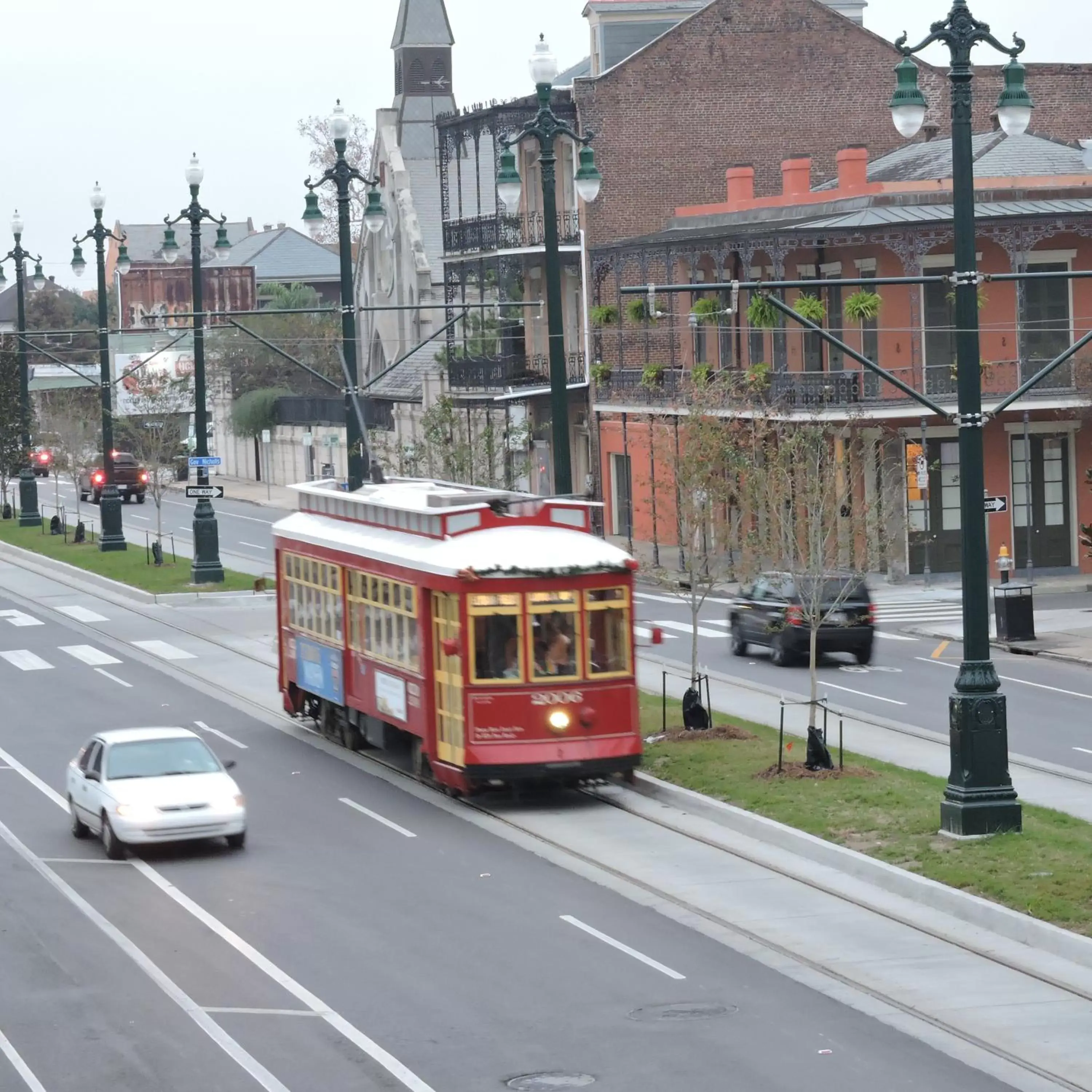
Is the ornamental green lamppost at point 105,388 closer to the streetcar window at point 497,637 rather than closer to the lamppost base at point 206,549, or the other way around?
the lamppost base at point 206,549

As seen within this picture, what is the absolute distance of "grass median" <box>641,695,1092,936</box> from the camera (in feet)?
55.8

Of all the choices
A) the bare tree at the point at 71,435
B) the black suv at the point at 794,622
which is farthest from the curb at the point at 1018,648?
the bare tree at the point at 71,435

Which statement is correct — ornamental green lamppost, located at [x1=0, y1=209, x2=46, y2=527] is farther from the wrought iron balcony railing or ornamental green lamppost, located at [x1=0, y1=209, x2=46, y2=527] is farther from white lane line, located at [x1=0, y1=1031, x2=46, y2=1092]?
white lane line, located at [x1=0, y1=1031, x2=46, y2=1092]

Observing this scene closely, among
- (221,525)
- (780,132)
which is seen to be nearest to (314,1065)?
(780,132)

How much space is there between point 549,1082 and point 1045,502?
37.4m

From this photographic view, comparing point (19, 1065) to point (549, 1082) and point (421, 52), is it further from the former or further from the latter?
point (421, 52)

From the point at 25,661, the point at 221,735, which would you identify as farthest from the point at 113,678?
the point at 221,735

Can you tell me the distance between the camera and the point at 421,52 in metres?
92.6

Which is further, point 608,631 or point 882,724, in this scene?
point 882,724

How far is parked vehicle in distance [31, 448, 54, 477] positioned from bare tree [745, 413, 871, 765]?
4754 centimetres

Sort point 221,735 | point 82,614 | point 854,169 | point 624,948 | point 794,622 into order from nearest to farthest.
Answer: point 624,948
point 221,735
point 794,622
point 82,614
point 854,169

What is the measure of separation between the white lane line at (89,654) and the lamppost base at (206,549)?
7.01 meters

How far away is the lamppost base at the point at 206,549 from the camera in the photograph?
157ft

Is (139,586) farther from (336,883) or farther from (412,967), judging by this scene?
(412,967)
